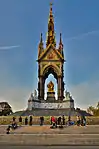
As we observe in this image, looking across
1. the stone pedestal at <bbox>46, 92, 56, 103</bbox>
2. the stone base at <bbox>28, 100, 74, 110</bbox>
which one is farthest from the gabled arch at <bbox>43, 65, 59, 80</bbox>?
the stone base at <bbox>28, 100, 74, 110</bbox>

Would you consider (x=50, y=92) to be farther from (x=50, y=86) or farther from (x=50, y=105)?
(x=50, y=105)

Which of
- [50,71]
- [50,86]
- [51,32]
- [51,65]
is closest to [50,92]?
[50,86]

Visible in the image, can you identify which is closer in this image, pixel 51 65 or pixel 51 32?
pixel 51 65

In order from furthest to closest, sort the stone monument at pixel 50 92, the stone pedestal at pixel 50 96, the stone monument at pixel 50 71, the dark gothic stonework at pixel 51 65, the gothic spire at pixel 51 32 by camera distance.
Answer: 1. the gothic spire at pixel 51 32
2. the dark gothic stonework at pixel 51 65
3. the stone monument at pixel 50 92
4. the stone pedestal at pixel 50 96
5. the stone monument at pixel 50 71

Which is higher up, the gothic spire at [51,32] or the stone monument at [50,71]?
the gothic spire at [51,32]

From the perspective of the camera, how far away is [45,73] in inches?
1975

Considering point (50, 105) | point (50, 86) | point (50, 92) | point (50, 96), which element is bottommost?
point (50, 105)

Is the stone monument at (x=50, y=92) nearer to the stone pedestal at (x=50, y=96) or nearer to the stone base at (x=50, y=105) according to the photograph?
the stone pedestal at (x=50, y=96)

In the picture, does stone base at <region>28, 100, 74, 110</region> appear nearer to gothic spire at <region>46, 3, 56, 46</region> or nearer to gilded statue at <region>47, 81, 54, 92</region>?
gilded statue at <region>47, 81, 54, 92</region>

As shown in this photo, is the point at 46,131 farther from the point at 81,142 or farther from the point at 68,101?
the point at 68,101

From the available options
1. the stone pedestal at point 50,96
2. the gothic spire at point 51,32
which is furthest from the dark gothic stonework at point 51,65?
the stone pedestal at point 50,96

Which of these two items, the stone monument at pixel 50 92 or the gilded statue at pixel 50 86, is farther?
the gilded statue at pixel 50 86

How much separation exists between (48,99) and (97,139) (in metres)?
27.5

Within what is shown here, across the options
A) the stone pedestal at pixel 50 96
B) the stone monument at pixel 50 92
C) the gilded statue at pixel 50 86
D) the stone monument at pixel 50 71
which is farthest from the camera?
the gilded statue at pixel 50 86
